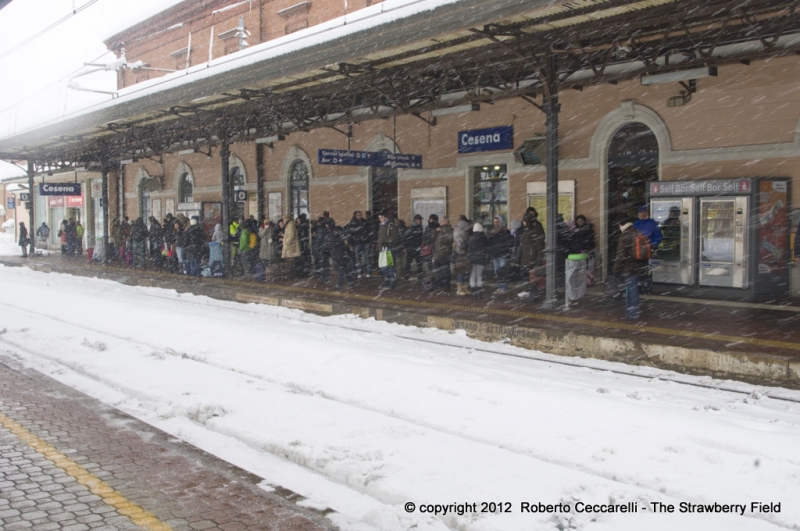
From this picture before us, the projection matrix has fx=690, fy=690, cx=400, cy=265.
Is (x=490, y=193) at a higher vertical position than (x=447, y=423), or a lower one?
higher

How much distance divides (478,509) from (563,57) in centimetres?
977

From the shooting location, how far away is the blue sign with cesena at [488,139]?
1580 centimetres

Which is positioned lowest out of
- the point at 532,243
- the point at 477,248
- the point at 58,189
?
the point at 477,248

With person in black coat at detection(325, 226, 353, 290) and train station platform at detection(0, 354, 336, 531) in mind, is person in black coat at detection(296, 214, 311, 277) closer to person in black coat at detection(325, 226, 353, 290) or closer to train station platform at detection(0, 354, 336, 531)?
person in black coat at detection(325, 226, 353, 290)

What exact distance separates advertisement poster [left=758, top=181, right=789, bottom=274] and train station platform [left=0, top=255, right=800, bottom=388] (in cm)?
96

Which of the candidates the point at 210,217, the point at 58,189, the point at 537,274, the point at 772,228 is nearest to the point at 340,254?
the point at 537,274

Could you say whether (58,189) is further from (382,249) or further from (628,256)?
(628,256)

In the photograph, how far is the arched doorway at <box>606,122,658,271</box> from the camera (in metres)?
14.0

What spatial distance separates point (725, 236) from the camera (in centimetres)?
1213

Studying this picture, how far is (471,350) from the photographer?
10016 millimetres

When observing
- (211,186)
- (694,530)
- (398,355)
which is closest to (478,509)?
(694,530)

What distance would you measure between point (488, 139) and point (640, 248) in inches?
248

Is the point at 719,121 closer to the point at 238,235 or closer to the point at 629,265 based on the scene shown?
the point at 629,265

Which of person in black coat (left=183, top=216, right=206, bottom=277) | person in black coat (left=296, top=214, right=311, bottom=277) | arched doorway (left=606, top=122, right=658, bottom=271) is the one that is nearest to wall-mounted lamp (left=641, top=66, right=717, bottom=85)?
arched doorway (left=606, top=122, right=658, bottom=271)
